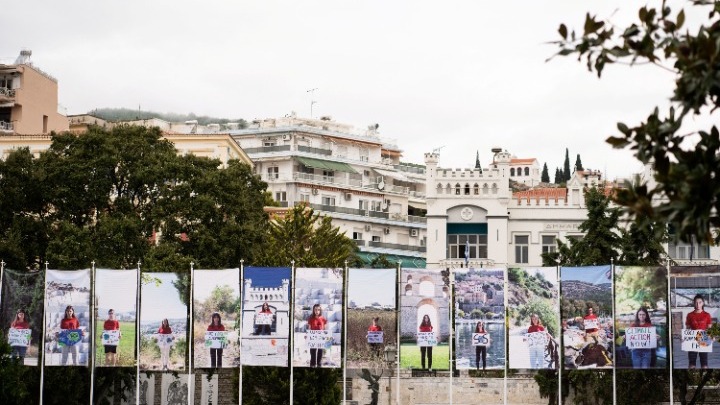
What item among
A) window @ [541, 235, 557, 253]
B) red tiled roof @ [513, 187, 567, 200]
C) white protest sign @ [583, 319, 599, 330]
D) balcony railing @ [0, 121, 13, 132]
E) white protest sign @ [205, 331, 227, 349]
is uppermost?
balcony railing @ [0, 121, 13, 132]

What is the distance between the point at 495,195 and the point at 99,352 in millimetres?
31939

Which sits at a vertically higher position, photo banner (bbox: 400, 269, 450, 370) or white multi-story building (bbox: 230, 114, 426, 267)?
white multi-story building (bbox: 230, 114, 426, 267)

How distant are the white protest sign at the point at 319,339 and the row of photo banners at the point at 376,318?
0.03 meters

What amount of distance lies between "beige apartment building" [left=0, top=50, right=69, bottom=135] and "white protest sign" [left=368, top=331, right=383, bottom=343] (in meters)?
42.1

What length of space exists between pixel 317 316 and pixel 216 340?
3.66 meters

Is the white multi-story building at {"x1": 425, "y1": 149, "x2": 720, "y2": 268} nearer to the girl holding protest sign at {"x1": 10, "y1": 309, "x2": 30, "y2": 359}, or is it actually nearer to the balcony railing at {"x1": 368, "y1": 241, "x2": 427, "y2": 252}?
the balcony railing at {"x1": 368, "y1": 241, "x2": 427, "y2": 252}

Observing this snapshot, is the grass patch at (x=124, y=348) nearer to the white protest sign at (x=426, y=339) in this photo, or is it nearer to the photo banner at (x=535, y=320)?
the white protest sign at (x=426, y=339)

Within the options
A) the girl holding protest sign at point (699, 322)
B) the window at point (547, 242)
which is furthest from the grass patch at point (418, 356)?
the window at point (547, 242)

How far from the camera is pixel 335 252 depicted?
65.1 meters

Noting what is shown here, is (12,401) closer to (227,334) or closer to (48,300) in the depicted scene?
(48,300)

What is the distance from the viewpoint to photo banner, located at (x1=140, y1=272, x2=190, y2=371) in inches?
1871

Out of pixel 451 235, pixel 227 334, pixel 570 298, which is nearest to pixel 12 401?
pixel 227 334

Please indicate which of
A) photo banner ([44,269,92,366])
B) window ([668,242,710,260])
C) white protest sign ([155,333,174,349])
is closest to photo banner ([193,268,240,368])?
white protest sign ([155,333,174,349])

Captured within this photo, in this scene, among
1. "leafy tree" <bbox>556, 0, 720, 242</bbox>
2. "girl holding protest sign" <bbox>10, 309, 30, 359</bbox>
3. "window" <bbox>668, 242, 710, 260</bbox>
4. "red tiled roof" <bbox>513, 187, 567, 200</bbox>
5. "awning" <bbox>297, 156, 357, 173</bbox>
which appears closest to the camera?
"leafy tree" <bbox>556, 0, 720, 242</bbox>
